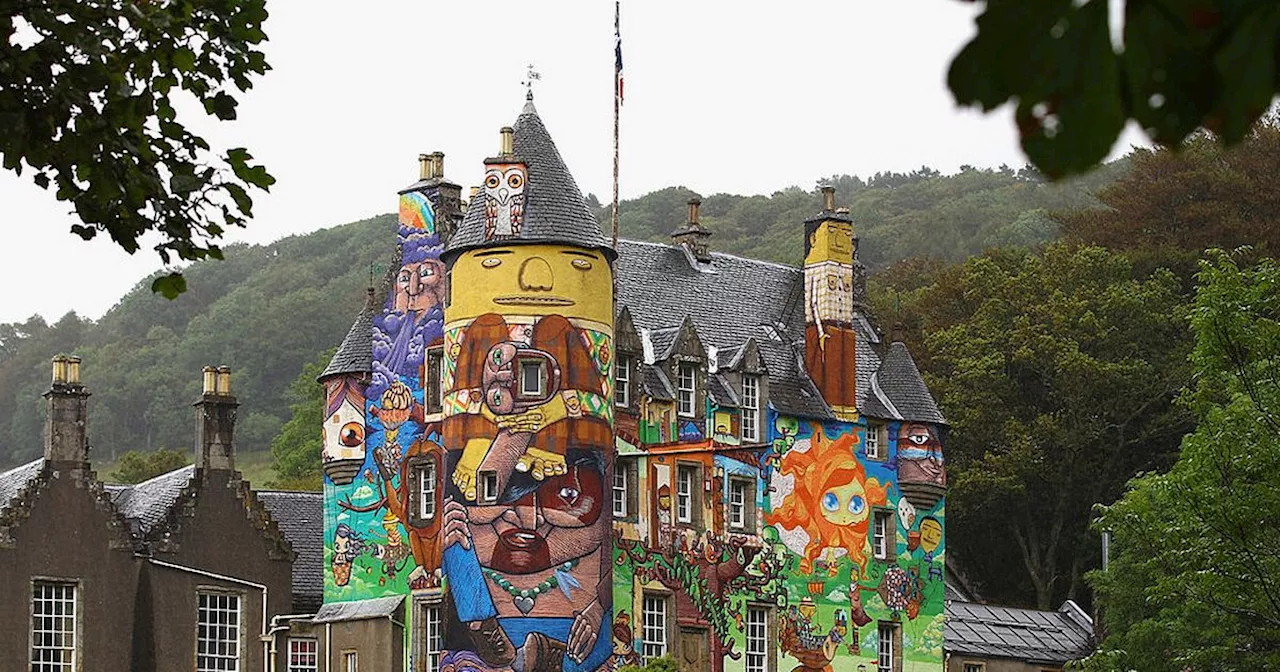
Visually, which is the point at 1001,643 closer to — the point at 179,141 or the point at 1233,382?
the point at 1233,382

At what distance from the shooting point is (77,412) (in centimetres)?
4522

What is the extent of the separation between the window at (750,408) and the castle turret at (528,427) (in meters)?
4.08

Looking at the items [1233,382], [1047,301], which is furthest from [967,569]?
[1233,382]

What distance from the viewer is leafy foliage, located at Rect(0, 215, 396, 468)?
11450 cm

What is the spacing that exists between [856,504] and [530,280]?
9.84m

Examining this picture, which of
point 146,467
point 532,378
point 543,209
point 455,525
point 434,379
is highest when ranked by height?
point 543,209

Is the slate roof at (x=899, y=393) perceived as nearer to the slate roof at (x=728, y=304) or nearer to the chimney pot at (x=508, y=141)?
the slate roof at (x=728, y=304)

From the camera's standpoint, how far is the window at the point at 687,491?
46938 millimetres

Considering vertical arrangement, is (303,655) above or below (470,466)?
below

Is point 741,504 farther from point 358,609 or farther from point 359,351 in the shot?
point 359,351

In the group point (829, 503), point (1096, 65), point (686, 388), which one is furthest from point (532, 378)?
point (1096, 65)

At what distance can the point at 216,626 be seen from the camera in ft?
151

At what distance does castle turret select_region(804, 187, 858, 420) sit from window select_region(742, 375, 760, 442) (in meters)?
2.23

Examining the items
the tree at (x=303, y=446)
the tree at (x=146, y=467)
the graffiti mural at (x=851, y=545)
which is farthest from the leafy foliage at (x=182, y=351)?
the graffiti mural at (x=851, y=545)
